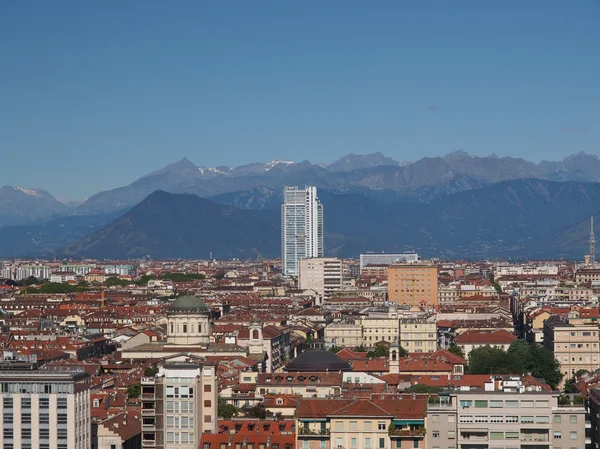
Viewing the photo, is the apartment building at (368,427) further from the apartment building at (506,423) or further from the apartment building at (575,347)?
the apartment building at (575,347)

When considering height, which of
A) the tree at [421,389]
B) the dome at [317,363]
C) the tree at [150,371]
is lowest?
the tree at [421,389]

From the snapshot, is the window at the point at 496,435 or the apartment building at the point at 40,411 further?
the apartment building at the point at 40,411

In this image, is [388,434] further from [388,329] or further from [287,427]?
[388,329]

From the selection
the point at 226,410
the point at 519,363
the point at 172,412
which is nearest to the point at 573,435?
the point at 172,412

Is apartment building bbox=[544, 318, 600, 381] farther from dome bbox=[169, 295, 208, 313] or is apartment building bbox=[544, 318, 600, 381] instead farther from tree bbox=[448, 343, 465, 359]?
dome bbox=[169, 295, 208, 313]

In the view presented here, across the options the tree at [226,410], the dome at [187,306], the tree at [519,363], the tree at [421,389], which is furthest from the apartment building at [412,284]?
the tree at [226,410]
